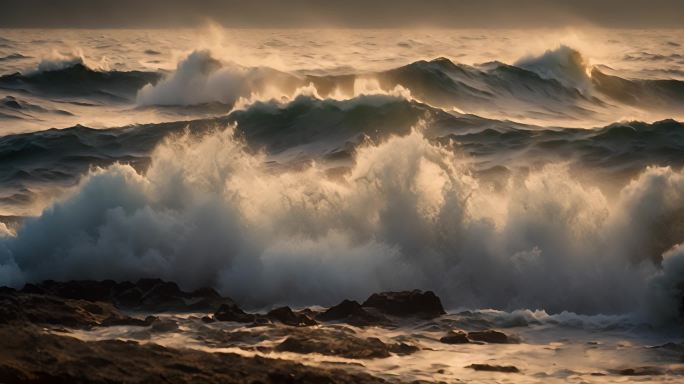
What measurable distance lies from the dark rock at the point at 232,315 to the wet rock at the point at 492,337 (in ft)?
7.77

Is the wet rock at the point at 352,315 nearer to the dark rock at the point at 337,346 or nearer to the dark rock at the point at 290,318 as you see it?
the dark rock at the point at 290,318

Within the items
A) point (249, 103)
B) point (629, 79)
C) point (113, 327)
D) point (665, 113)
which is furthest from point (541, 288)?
point (629, 79)

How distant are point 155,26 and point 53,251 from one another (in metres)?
135

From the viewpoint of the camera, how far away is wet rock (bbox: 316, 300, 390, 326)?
11.5m

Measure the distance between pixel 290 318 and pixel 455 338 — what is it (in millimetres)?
1796

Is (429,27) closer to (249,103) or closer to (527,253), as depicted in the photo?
(249,103)

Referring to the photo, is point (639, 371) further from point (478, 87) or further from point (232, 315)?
point (478, 87)

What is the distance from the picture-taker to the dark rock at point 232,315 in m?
11.4

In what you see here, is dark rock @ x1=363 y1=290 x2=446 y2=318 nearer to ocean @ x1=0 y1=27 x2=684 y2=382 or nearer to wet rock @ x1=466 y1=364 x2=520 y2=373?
ocean @ x1=0 y1=27 x2=684 y2=382

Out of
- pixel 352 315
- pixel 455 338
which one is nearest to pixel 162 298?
pixel 352 315

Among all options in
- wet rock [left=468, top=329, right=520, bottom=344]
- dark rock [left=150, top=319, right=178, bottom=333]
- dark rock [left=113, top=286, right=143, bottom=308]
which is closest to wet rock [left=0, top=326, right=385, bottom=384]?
dark rock [left=150, top=319, right=178, bottom=333]

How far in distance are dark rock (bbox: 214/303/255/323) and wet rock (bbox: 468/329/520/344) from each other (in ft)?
7.77

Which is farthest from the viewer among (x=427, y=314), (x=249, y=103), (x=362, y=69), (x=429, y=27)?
(x=429, y=27)

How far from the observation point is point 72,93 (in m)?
37.7
